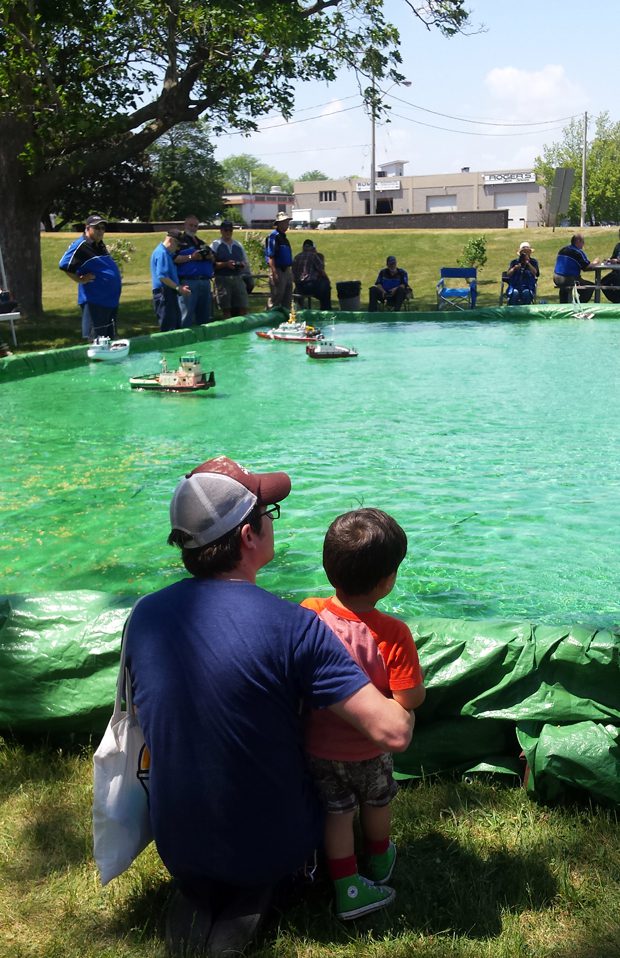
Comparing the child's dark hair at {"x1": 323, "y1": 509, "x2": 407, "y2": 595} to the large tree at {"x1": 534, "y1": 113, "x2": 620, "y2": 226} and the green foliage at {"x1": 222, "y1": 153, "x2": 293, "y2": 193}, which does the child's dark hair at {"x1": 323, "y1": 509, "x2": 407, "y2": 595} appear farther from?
the green foliage at {"x1": 222, "y1": 153, "x2": 293, "y2": 193}

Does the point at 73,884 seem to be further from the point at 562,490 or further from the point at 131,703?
the point at 562,490

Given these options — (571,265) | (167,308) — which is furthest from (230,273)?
(571,265)

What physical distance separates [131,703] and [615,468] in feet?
16.6

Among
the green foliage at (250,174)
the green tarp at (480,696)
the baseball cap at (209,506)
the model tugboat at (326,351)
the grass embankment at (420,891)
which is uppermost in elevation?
the green foliage at (250,174)

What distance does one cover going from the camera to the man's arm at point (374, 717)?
2111 mm

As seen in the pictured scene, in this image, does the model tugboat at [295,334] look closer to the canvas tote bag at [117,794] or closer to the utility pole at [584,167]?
the canvas tote bag at [117,794]

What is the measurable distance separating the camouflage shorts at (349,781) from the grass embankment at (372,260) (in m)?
15.6

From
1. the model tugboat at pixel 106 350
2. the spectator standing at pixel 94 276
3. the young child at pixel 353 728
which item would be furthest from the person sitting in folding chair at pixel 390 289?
the young child at pixel 353 728

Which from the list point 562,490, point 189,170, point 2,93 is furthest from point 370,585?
point 189,170

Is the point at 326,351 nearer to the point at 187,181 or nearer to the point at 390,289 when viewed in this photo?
the point at 390,289

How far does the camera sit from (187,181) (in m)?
50.8

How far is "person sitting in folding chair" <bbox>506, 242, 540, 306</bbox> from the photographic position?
63.1 ft

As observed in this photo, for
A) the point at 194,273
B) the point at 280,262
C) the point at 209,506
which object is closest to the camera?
the point at 209,506

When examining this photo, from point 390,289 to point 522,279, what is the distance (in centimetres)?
269
